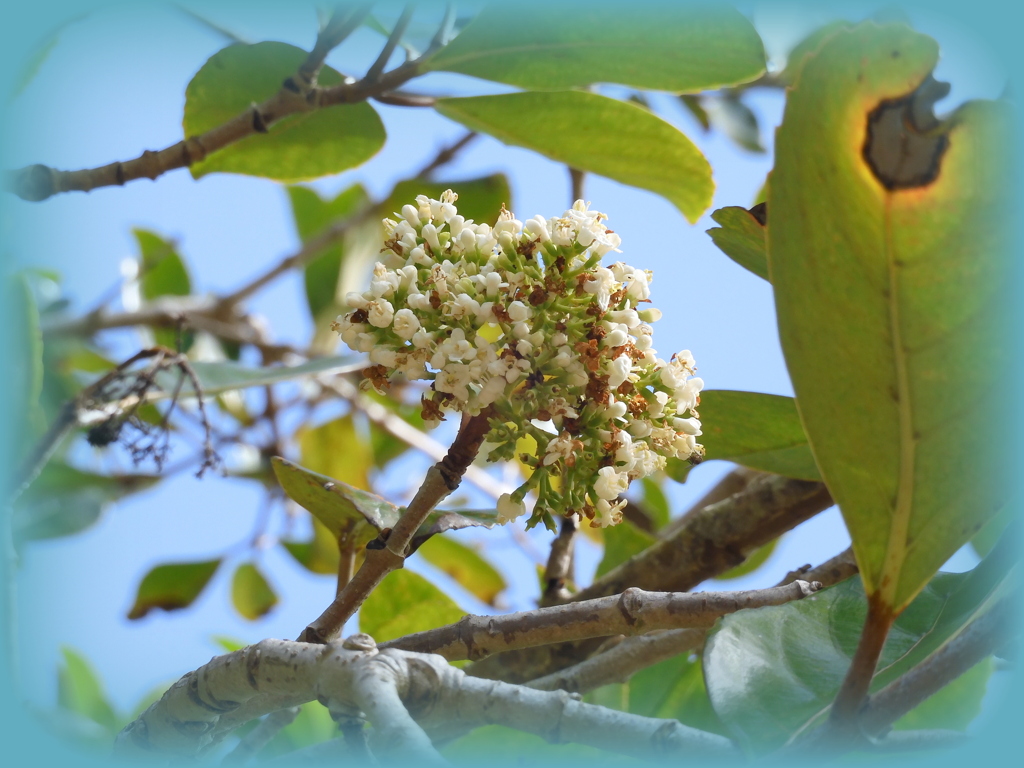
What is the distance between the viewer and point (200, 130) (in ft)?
6.10

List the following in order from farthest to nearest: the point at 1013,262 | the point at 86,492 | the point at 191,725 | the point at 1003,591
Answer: the point at 86,492
the point at 191,725
the point at 1003,591
the point at 1013,262

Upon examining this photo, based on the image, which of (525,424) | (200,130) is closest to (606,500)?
(525,424)

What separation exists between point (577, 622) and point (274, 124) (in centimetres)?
114

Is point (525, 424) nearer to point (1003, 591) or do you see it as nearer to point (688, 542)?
point (1003, 591)

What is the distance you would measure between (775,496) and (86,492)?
2.37 m

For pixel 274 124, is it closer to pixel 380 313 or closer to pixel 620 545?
pixel 380 313

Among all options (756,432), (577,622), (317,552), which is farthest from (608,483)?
(317,552)

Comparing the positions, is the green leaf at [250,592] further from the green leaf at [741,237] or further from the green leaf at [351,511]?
the green leaf at [741,237]

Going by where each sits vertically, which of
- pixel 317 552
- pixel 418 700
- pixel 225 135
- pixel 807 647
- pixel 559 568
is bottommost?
pixel 418 700

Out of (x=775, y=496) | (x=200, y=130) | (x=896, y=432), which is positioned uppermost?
(x=200, y=130)

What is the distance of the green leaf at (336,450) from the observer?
3.54 metres

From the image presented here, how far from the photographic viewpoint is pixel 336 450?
3.56 m

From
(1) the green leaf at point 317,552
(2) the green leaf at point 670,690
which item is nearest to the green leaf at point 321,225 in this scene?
(1) the green leaf at point 317,552

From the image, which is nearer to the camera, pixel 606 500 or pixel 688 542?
pixel 606 500
